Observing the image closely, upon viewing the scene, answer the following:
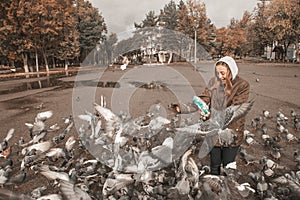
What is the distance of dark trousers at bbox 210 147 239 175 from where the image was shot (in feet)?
11.6

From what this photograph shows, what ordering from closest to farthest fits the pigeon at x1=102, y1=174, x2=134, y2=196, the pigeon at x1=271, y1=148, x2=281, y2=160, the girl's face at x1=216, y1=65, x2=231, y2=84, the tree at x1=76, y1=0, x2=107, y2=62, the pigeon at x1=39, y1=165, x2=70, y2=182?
the pigeon at x1=102, y1=174, x2=134, y2=196 → the pigeon at x1=39, y1=165, x2=70, y2=182 → the girl's face at x1=216, y1=65, x2=231, y2=84 → the pigeon at x1=271, y1=148, x2=281, y2=160 → the tree at x1=76, y1=0, x2=107, y2=62

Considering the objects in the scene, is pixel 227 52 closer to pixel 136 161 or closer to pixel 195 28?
pixel 195 28

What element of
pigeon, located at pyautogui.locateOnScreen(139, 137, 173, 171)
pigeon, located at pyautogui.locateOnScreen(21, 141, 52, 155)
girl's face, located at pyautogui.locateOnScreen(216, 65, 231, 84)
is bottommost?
pigeon, located at pyautogui.locateOnScreen(21, 141, 52, 155)

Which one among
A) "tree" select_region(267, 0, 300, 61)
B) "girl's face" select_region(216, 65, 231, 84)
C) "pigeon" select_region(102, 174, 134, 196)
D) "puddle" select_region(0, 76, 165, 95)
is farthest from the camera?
"tree" select_region(267, 0, 300, 61)

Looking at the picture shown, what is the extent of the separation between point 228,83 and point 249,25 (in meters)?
67.5

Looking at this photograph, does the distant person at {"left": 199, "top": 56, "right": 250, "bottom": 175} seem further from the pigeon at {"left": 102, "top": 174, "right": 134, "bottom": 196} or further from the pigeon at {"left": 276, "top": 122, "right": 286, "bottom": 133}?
the pigeon at {"left": 276, "top": 122, "right": 286, "bottom": 133}

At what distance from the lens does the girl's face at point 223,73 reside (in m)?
3.23

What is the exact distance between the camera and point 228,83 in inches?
131

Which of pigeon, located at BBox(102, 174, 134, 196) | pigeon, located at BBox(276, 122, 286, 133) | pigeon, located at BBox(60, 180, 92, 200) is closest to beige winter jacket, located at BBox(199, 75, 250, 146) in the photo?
pigeon, located at BBox(102, 174, 134, 196)

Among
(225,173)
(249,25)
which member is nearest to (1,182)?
(225,173)

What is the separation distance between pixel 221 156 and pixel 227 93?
40.0 inches

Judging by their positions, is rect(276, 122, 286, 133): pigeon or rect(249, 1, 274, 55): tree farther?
rect(249, 1, 274, 55): tree

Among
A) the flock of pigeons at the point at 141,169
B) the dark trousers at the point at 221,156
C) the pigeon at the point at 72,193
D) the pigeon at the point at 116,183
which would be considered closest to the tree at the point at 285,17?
the flock of pigeons at the point at 141,169

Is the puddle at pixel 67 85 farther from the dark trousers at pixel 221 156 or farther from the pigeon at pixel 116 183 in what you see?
the pigeon at pixel 116 183
